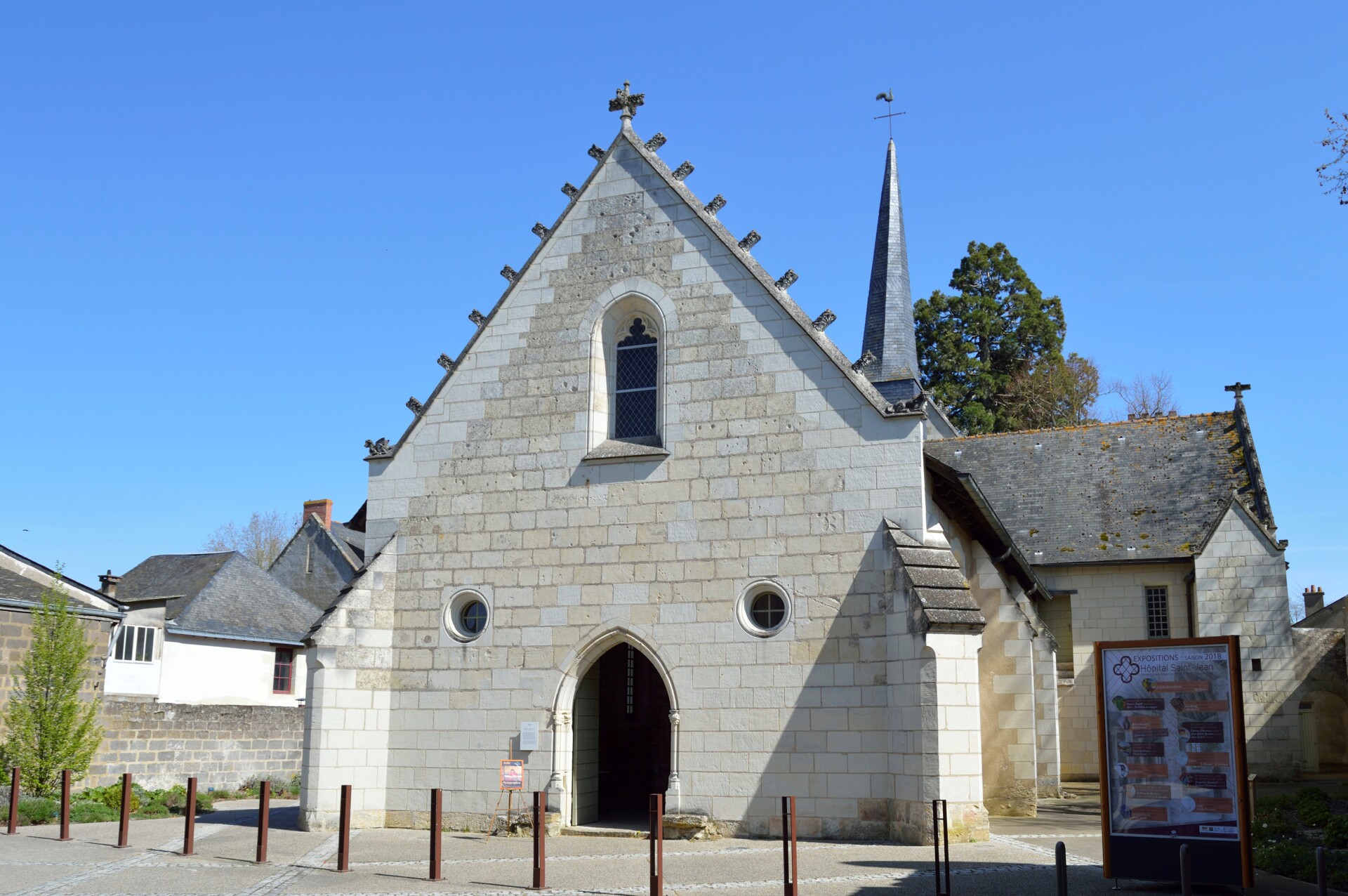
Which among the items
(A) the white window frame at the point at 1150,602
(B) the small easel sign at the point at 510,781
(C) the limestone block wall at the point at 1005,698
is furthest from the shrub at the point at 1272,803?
(B) the small easel sign at the point at 510,781

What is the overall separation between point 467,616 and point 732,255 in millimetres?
6038

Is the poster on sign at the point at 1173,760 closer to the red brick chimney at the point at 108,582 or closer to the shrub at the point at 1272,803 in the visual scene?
the shrub at the point at 1272,803

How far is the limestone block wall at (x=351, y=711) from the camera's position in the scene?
47.7 ft

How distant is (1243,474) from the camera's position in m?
24.1

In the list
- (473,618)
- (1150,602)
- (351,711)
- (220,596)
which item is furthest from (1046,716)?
(220,596)

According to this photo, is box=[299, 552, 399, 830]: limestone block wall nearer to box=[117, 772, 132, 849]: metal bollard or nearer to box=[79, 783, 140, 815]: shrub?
box=[117, 772, 132, 849]: metal bollard

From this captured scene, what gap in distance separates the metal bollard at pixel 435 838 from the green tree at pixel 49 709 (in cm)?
1115

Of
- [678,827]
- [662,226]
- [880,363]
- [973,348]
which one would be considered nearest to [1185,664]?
[678,827]

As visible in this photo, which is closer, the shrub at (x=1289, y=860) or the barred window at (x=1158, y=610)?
the shrub at (x=1289, y=860)

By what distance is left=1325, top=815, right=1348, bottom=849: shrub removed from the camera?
11.9 m

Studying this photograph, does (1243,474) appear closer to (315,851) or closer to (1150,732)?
(1150,732)

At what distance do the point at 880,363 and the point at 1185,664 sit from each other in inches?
895

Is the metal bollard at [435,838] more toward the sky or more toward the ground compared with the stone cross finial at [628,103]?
more toward the ground

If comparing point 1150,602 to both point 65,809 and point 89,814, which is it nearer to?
point 89,814
